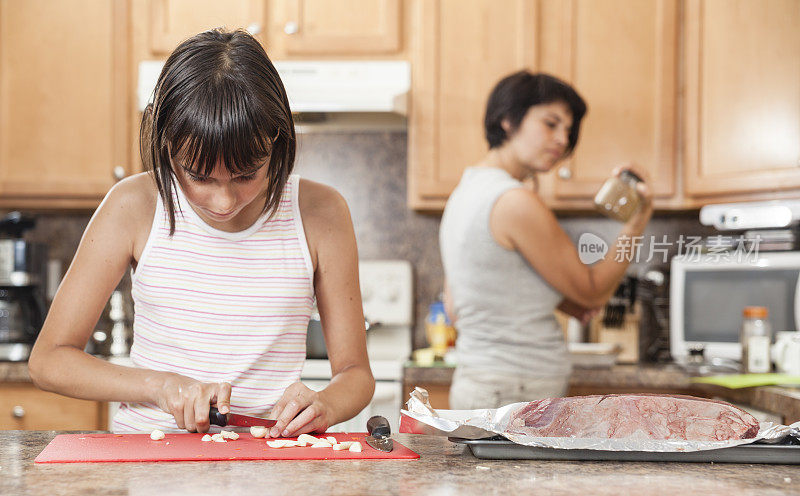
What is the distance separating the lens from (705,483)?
87 cm

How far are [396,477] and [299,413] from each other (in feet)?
0.79

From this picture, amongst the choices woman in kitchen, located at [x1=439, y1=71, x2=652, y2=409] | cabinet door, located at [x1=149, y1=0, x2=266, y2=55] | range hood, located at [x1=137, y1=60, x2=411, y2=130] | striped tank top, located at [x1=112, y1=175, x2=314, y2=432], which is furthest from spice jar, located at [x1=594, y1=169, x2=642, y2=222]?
cabinet door, located at [x1=149, y1=0, x2=266, y2=55]

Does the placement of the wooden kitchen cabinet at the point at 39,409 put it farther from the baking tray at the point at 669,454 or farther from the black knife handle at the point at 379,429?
the baking tray at the point at 669,454

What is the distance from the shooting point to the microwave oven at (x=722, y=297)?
7.86ft

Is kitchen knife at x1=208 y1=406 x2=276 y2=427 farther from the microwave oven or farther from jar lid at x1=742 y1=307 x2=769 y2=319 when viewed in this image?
the microwave oven

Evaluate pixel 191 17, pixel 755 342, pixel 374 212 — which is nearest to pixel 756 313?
pixel 755 342

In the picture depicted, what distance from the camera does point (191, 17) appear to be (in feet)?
8.93

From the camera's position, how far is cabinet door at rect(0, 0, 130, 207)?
272 centimetres

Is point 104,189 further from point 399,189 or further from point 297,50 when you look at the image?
point 399,189

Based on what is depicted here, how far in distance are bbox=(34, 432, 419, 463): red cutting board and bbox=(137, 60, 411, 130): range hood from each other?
1.68 metres

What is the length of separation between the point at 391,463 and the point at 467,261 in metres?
0.86

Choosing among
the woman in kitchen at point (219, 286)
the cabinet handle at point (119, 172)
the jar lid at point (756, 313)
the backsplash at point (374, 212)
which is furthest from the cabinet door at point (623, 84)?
the woman in kitchen at point (219, 286)

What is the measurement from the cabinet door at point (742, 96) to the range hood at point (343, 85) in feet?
2.96

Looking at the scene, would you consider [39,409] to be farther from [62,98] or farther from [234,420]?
[234,420]
